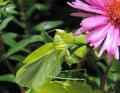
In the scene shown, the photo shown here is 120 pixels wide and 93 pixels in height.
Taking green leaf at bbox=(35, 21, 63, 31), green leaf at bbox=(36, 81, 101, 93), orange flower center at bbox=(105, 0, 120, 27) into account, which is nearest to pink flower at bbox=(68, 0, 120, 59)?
orange flower center at bbox=(105, 0, 120, 27)

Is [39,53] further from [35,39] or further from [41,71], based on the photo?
[35,39]

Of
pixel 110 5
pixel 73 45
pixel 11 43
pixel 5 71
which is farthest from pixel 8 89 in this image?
Result: pixel 110 5

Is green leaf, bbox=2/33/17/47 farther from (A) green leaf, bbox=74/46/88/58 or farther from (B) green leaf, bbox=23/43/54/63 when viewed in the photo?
(B) green leaf, bbox=23/43/54/63

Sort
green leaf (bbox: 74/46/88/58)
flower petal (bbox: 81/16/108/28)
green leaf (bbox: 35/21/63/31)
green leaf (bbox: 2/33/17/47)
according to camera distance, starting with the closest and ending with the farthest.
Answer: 1. flower petal (bbox: 81/16/108/28)
2. green leaf (bbox: 74/46/88/58)
3. green leaf (bbox: 2/33/17/47)
4. green leaf (bbox: 35/21/63/31)

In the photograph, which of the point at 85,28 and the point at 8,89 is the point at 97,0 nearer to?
the point at 85,28

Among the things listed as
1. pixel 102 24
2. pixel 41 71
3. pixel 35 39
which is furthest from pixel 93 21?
pixel 35 39

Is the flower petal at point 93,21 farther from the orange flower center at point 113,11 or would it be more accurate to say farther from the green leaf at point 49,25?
the green leaf at point 49,25

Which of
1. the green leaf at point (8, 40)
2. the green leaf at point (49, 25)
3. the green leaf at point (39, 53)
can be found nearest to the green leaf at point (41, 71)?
the green leaf at point (39, 53)
